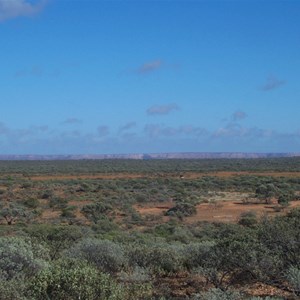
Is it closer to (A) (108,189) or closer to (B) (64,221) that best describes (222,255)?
(B) (64,221)

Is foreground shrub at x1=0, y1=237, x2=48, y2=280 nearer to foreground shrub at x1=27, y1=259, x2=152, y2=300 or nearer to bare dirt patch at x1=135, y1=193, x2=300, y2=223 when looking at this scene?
foreground shrub at x1=27, y1=259, x2=152, y2=300

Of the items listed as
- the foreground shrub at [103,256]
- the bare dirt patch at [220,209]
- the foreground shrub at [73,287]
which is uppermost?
the foreground shrub at [73,287]

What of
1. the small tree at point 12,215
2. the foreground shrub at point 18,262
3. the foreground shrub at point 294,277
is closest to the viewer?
the foreground shrub at point 294,277

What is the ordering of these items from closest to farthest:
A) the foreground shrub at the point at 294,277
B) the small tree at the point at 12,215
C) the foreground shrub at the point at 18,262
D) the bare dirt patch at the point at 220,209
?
the foreground shrub at the point at 294,277 < the foreground shrub at the point at 18,262 < the small tree at the point at 12,215 < the bare dirt patch at the point at 220,209

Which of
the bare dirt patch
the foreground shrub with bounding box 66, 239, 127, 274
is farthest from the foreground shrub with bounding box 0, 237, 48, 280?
the bare dirt patch

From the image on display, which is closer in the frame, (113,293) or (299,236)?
(113,293)

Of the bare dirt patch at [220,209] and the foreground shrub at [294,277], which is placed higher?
the foreground shrub at [294,277]

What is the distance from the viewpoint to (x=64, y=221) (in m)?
28.2

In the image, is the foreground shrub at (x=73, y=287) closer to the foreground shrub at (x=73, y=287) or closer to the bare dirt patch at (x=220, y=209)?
the foreground shrub at (x=73, y=287)

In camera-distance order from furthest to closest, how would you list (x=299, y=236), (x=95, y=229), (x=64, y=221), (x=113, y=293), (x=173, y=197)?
(x=173, y=197) → (x=64, y=221) → (x=95, y=229) → (x=299, y=236) → (x=113, y=293)

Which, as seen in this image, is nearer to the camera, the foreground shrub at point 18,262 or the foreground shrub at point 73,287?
the foreground shrub at point 73,287

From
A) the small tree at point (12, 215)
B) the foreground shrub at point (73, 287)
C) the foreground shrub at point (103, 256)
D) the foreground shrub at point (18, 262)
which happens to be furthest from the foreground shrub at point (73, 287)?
the small tree at point (12, 215)

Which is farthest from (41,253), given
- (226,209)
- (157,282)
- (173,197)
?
(173,197)

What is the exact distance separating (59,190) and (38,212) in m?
20.7
